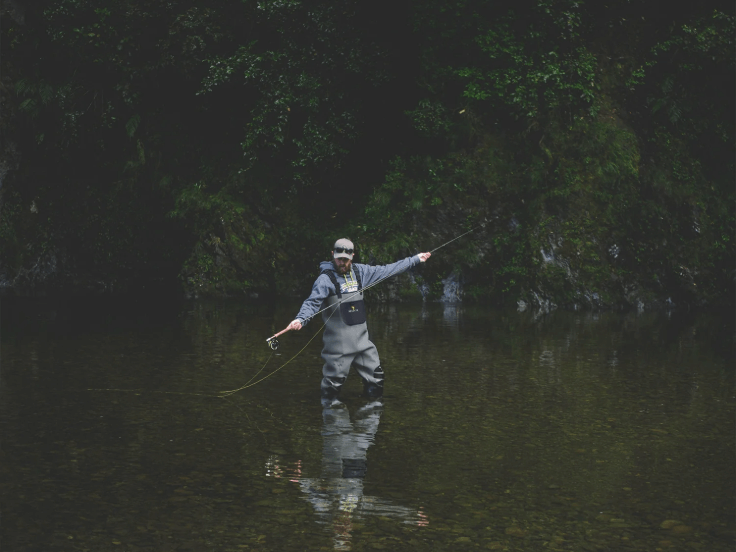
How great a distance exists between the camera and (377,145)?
24031 millimetres

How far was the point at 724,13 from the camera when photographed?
21406mm

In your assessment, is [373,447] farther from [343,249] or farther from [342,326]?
[343,249]

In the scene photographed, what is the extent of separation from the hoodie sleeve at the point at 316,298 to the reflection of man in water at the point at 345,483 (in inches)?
41.9

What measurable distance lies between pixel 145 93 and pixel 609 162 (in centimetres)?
1083

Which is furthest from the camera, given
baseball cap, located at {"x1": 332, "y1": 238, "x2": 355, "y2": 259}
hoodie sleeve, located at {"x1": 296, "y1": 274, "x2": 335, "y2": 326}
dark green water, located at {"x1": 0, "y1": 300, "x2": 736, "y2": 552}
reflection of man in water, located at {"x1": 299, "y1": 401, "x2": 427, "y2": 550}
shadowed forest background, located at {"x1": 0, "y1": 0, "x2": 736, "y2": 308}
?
shadowed forest background, located at {"x1": 0, "y1": 0, "x2": 736, "y2": 308}

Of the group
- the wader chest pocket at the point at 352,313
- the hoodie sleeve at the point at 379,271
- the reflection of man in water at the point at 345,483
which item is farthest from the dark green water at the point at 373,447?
the hoodie sleeve at the point at 379,271

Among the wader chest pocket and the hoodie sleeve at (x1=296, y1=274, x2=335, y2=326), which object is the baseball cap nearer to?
the hoodie sleeve at (x1=296, y1=274, x2=335, y2=326)

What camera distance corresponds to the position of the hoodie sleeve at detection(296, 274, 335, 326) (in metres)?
10.3

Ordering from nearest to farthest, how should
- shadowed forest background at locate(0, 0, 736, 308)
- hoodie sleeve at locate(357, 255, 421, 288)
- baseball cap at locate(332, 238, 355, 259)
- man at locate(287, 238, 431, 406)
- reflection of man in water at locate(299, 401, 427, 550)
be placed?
reflection of man in water at locate(299, 401, 427, 550) → man at locate(287, 238, 431, 406) → baseball cap at locate(332, 238, 355, 259) → hoodie sleeve at locate(357, 255, 421, 288) → shadowed forest background at locate(0, 0, 736, 308)

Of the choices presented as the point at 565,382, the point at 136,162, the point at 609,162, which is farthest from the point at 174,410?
the point at 136,162

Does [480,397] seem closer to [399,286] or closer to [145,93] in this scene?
[399,286]

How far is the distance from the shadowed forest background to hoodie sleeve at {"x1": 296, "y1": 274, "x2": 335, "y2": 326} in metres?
10.9

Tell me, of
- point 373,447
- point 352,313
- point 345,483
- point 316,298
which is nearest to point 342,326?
point 352,313

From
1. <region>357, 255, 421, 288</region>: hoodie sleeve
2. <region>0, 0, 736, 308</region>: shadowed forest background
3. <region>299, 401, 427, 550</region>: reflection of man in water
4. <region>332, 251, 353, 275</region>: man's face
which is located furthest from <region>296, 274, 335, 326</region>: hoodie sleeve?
<region>0, 0, 736, 308</region>: shadowed forest background
